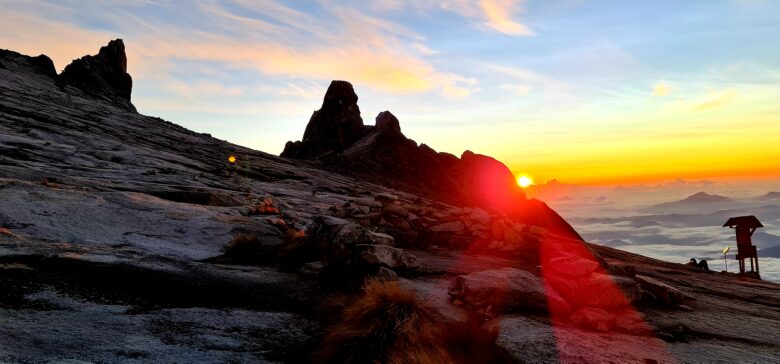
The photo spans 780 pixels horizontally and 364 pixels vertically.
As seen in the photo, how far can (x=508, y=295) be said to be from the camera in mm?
10172

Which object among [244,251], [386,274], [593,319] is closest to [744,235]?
[593,319]

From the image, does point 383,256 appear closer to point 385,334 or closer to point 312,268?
point 312,268

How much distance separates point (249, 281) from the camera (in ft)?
36.4

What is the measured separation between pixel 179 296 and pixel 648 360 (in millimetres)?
9021

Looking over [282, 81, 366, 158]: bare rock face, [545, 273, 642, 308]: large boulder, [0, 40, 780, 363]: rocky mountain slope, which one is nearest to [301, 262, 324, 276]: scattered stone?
[0, 40, 780, 363]: rocky mountain slope

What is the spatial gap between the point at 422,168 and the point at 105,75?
56934 millimetres

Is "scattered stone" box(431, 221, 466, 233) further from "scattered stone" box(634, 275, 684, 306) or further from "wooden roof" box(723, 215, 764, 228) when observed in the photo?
"wooden roof" box(723, 215, 764, 228)

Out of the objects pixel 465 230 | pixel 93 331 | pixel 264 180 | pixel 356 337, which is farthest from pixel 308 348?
pixel 264 180

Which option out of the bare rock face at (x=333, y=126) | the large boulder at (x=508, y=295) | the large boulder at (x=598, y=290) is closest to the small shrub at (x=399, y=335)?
the large boulder at (x=508, y=295)

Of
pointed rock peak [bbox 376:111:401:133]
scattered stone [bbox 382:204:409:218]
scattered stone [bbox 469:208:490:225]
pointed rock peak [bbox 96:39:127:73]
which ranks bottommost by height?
scattered stone [bbox 469:208:490:225]

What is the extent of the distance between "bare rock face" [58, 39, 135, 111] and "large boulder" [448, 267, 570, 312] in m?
70.9

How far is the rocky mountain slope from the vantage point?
7.27 meters

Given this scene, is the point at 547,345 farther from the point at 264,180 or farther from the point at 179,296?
the point at 264,180

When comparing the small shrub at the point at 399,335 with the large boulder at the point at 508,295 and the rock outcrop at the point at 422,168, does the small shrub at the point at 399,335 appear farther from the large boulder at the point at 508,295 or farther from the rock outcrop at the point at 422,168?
the rock outcrop at the point at 422,168
